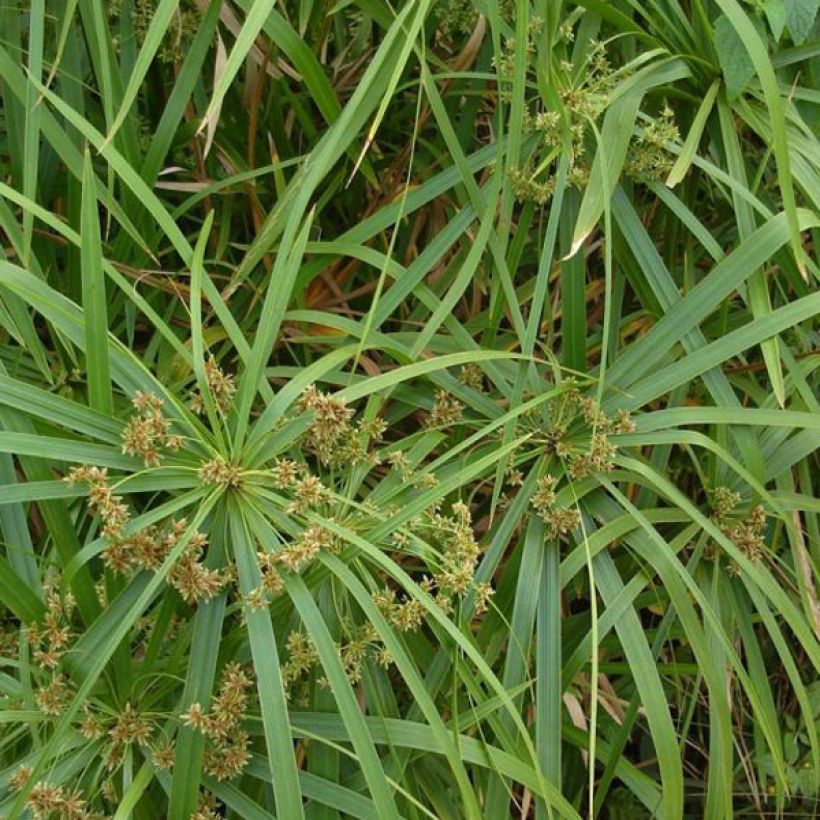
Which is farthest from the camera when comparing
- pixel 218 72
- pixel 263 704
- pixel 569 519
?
pixel 218 72

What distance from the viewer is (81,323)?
1055 mm

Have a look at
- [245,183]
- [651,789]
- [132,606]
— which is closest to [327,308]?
[245,183]

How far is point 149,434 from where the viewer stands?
976 millimetres

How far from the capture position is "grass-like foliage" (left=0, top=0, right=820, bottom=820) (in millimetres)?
1004

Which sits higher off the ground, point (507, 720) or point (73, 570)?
point (73, 570)

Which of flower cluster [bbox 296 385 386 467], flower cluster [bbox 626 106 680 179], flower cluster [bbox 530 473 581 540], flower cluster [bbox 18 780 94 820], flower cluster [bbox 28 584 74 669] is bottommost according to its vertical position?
flower cluster [bbox 18 780 94 820]

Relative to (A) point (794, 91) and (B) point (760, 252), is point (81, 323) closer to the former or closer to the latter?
(B) point (760, 252)

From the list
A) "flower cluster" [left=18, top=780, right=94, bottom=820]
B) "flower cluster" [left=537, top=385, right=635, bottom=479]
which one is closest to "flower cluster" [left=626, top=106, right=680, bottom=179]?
"flower cluster" [left=537, top=385, right=635, bottom=479]

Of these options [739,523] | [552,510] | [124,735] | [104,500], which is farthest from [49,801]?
[739,523]

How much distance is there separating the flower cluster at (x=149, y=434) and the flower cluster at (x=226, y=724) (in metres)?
0.20

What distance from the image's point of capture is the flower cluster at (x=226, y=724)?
38.6 inches

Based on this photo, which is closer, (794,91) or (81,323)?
(81,323)

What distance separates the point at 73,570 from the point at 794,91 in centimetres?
95

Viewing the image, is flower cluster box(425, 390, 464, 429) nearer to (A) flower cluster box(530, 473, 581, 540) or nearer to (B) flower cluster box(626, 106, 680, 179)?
(A) flower cluster box(530, 473, 581, 540)
